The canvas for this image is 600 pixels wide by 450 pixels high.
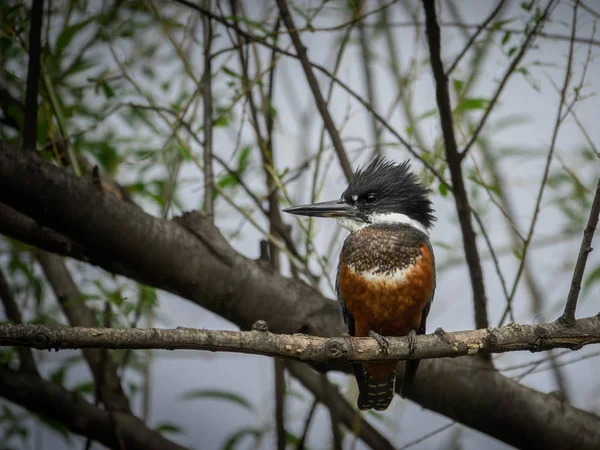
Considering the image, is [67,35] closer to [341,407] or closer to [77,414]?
[77,414]

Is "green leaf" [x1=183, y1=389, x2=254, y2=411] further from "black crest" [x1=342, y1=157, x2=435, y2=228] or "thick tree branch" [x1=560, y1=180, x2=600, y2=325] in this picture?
"thick tree branch" [x1=560, y1=180, x2=600, y2=325]

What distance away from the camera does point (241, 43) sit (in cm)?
337

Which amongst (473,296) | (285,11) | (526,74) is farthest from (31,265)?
(526,74)

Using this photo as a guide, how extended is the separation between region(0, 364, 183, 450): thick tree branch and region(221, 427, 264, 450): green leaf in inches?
21.1

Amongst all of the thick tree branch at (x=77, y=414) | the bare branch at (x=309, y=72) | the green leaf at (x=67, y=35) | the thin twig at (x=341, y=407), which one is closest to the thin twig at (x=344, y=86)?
the bare branch at (x=309, y=72)

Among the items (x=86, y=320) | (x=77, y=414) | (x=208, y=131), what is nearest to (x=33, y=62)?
(x=208, y=131)

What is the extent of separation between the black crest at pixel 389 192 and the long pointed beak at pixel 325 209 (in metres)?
0.05

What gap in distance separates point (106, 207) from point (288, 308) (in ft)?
2.87

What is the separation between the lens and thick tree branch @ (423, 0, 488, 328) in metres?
2.60

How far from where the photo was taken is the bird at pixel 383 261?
291 centimetres

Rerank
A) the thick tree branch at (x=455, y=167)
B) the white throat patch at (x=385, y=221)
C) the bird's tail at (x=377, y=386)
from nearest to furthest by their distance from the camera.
A: the thick tree branch at (x=455, y=167) < the bird's tail at (x=377, y=386) < the white throat patch at (x=385, y=221)

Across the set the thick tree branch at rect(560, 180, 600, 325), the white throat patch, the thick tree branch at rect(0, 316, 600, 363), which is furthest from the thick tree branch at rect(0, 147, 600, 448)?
the thick tree branch at rect(560, 180, 600, 325)

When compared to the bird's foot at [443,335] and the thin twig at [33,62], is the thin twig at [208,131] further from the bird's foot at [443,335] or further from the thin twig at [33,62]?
the bird's foot at [443,335]

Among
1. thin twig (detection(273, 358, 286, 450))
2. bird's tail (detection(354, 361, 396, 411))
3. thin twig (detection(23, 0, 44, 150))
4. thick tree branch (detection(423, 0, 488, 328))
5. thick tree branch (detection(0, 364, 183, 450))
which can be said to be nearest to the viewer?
thick tree branch (detection(423, 0, 488, 328))
